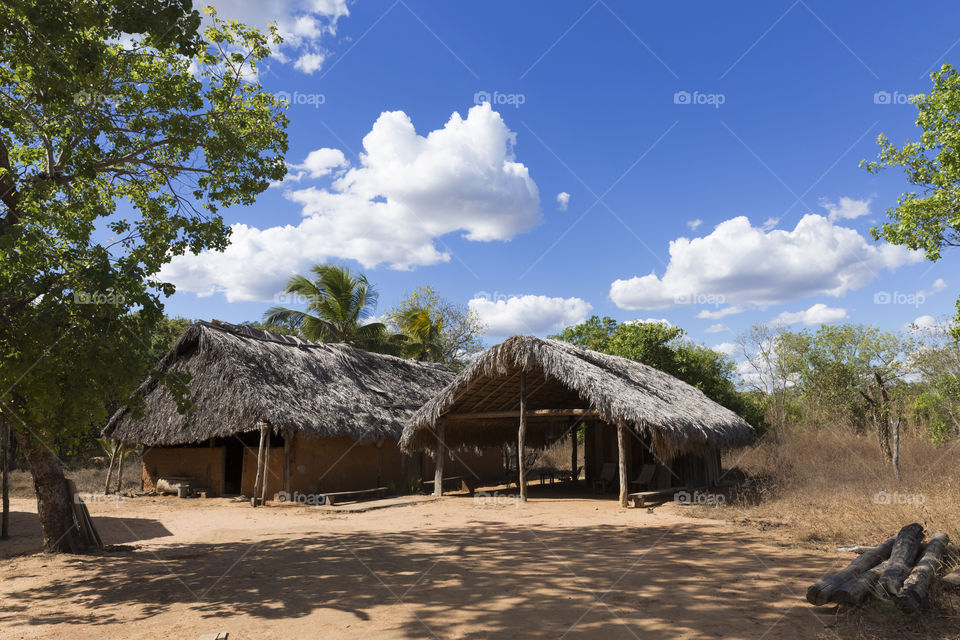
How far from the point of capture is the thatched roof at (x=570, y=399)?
12.4 metres

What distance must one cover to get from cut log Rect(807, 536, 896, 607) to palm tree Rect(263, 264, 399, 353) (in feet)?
57.5

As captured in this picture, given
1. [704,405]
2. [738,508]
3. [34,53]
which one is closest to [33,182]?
[34,53]

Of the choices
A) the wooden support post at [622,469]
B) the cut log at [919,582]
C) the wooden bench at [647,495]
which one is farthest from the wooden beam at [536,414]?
the cut log at [919,582]

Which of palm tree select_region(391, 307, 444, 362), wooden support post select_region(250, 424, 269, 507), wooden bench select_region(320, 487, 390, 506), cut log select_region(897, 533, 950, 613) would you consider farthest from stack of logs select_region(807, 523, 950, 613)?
palm tree select_region(391, 307, 444, 362)

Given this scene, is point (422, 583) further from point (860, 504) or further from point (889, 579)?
point (860, 504)

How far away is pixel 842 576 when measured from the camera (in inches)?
207

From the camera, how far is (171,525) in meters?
10.9

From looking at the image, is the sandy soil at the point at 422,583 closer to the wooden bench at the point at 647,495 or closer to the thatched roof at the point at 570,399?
the wooden bench at the point at 647,495

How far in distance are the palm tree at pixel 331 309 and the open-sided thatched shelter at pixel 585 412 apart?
22.9ft

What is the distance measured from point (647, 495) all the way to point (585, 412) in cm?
216

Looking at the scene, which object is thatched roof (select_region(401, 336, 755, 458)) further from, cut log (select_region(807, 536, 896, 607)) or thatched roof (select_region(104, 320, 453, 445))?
cut log (select_region(807, 536, 896, 607))

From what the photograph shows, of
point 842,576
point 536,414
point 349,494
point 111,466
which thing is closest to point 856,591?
point 842,576

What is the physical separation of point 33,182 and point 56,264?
1048mm

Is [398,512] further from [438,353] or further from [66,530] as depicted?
[438,353]
